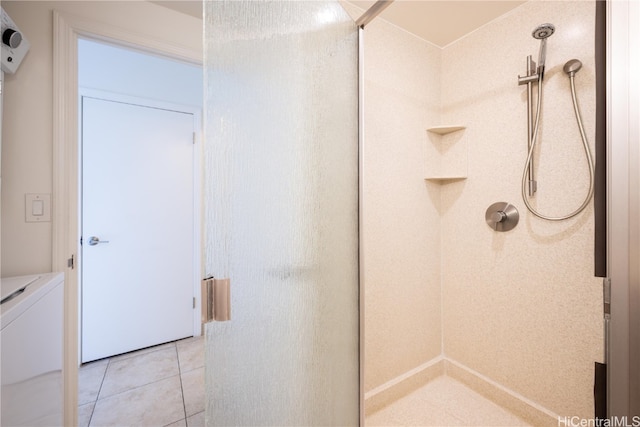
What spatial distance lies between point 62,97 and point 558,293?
8.02 ft

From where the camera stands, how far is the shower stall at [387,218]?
2.22ft

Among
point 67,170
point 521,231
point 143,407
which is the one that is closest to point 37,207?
point 67,170

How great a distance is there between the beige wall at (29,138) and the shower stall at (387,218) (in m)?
1.02

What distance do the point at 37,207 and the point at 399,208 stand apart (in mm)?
1716

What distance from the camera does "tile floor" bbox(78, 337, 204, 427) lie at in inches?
56.5

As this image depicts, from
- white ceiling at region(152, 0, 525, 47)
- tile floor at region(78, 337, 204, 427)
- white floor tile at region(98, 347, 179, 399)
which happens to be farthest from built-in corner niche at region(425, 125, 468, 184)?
white floor tile at region(98, 347, 179, 399)

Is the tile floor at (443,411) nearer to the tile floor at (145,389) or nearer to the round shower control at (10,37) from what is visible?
the tile floor at (145,389)

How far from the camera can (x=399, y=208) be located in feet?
5.05

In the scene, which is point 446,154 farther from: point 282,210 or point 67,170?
point 67,170

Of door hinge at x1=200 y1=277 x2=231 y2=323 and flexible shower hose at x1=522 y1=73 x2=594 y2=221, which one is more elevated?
flexible shower hose at x1=522 y1=73 x2=594 y2=221

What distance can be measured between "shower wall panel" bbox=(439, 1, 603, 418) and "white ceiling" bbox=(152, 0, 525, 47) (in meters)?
0.08

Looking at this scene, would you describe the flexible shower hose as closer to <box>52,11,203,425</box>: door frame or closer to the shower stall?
the shower stall

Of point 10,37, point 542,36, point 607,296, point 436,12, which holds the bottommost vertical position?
point 607,296

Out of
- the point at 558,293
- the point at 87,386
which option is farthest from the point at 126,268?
the point at 558,293
